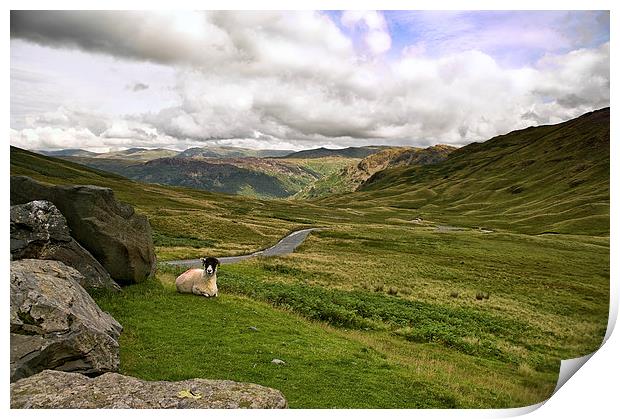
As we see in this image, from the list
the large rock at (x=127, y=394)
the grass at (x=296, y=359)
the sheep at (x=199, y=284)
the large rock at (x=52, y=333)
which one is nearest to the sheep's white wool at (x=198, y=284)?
the sheep at (x=199, y=284)

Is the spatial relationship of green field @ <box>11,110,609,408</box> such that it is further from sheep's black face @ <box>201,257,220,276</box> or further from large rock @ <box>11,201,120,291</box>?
large rock @ <box>11,201,120,291</box>

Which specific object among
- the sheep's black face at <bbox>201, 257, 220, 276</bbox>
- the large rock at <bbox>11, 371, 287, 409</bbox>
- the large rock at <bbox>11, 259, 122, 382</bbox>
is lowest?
the large rock at <bbox>11, 371, 287, 409</bbox>

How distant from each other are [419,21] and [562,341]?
1805 centimetres

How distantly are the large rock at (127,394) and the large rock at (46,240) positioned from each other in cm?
601

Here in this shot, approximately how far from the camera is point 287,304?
24141 mm

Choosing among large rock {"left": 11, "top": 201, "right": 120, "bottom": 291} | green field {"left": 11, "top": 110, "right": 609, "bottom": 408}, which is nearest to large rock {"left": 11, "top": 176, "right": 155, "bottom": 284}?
large rock {"left": 11, "top": 201, "right": 120, "bottom": 291}

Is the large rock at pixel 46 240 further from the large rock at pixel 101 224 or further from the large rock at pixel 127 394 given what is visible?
the large rock at pixel 127 394

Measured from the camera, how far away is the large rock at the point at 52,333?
35.9ft

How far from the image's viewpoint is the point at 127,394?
10.7 meters

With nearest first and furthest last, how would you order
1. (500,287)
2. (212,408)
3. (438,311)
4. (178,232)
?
(212,408) → (438,311) → (500,287) → (178,232)

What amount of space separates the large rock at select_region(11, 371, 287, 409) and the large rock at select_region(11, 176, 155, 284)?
7.91m

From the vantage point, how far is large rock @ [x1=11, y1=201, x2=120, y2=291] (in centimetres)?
1517
